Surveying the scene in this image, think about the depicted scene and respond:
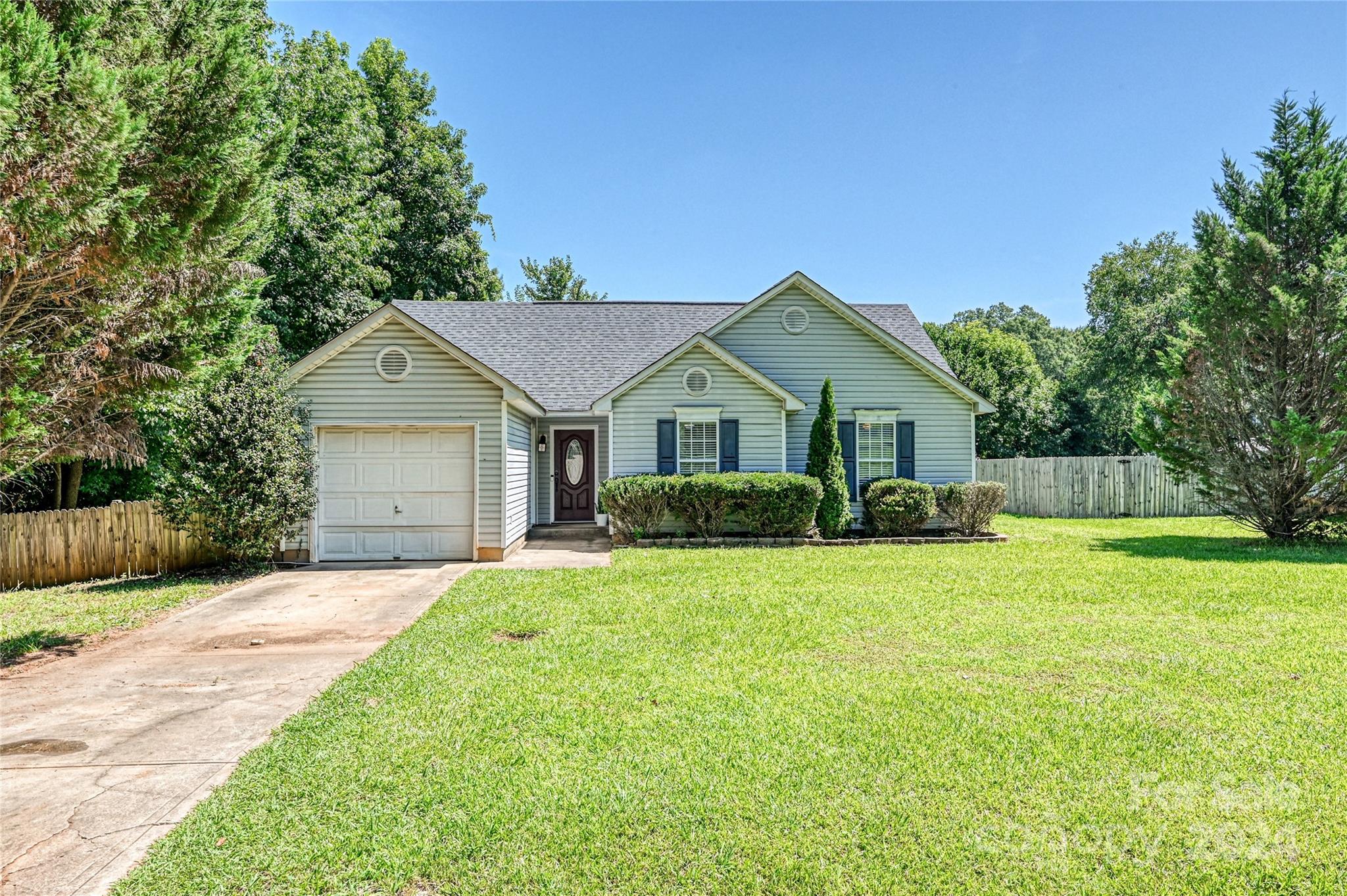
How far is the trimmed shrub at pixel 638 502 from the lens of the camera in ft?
44.0

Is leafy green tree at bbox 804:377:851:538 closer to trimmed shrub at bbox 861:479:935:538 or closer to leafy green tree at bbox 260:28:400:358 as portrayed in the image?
trimmed shrub at bbox 861:479:935:538

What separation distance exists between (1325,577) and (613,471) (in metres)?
11.9

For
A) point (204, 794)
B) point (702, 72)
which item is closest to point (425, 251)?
point (702, 72)

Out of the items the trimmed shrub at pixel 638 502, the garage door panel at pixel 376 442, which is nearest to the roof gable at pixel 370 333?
the garage door panel at pixel 376 442

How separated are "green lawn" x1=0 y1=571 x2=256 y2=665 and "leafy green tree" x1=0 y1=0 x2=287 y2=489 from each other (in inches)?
77.1

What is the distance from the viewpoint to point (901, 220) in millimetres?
19516

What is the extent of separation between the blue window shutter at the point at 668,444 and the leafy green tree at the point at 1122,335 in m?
21.5

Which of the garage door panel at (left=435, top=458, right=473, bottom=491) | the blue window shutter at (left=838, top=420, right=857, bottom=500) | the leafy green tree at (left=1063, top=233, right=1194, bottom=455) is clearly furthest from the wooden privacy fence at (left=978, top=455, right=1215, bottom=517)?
the garage door panel at (left=435, top=458, right=473, bottom=491)

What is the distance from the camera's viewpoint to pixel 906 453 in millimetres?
15844

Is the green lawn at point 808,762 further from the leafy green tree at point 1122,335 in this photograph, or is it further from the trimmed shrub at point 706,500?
the leafy green tree at point 1122,335

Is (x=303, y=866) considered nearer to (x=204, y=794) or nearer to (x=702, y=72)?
(x=204, y=794)

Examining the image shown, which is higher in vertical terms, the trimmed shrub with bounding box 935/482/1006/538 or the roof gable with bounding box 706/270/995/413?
the roof gable with bounding box 706/270/995/413

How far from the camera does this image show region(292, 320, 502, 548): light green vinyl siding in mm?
11375

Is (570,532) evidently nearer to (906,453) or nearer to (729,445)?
(729,445)
